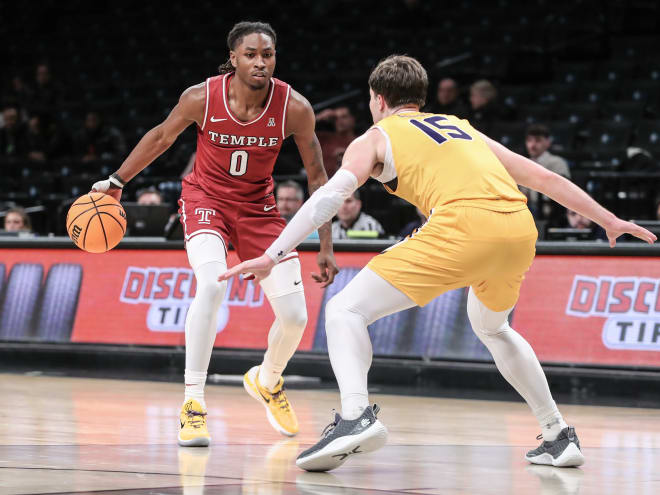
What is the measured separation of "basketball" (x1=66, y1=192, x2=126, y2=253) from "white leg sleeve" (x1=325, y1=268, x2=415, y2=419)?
6.69 feet

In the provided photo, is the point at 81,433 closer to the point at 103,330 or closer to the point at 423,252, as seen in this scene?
the point at 423,252

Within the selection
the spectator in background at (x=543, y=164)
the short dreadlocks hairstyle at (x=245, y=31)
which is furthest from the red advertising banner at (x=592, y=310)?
the short dreadlocks hairstyle at (x=245, y=31)

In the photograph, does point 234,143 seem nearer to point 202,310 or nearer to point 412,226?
point 202,310

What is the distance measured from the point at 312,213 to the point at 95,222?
202 centimetres

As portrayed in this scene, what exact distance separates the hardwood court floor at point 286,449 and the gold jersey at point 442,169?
121cm

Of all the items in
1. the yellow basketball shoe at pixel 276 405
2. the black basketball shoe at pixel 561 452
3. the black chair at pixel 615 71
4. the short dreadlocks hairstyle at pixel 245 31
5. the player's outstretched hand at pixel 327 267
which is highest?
the short dreadlocks hairstyle at pixel 245 31

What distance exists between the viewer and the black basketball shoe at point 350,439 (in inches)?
191

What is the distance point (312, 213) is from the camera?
196 inches

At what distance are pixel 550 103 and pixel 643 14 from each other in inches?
93.7

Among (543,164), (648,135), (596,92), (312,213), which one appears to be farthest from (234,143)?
(596,92)

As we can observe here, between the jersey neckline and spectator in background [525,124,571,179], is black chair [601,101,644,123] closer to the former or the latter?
spectator in background [525,124,571,179]

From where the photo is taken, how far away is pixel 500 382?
9828 millimetres

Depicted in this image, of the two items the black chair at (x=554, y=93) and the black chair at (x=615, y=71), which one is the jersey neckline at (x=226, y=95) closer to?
the black chair at (x=554, y=93)

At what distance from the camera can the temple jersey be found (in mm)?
6469
